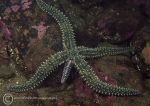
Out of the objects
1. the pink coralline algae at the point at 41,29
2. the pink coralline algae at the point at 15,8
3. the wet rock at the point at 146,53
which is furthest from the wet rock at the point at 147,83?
the pink coralline algae at the point at 15,8

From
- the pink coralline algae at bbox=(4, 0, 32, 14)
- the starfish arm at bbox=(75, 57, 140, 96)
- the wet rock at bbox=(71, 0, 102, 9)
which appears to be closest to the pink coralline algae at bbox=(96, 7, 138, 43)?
the wet rock at bbox=(71, 0, 102, 9)

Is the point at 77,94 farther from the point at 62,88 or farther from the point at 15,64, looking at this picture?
the point at 15,64

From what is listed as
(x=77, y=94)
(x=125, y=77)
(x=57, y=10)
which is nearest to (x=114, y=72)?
(x=125, y=77)

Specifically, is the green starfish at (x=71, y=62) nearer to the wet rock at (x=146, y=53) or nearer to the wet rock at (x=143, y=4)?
the wet rock at (x=146, y=53)

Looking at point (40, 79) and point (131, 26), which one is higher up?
point (131, 26)

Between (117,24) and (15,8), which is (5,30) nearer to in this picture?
(15,8)

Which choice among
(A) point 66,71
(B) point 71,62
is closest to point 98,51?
(B) point 71,62
